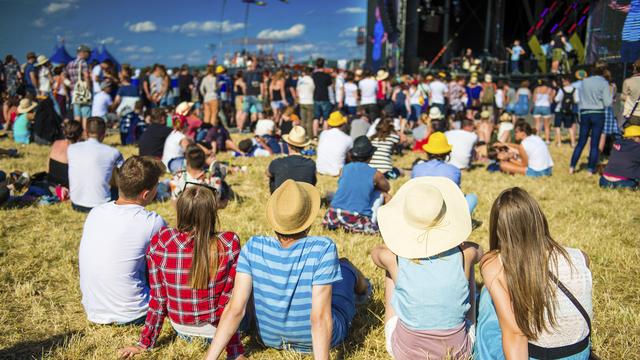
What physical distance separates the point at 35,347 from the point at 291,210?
6.49 feet

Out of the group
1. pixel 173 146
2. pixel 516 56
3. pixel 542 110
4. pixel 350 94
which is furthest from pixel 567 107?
pixel 173 146

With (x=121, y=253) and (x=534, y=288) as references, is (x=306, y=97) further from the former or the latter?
(x=534, y=288)

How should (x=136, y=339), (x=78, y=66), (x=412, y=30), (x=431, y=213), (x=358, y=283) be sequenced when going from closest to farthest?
(x=431, y=213)
(x=136, y=339)
(x=358, y=283)
(x=78, y=66)
(x=412, y=30)

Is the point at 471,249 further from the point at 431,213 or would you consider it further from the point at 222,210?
the point at 222,210

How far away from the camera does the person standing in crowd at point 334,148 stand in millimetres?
8320

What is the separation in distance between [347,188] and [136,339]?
111 inches

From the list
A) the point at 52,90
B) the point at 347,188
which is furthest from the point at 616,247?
the point at 52,90

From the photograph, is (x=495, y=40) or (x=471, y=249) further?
(x=495, y=40)

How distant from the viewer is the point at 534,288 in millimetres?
2281

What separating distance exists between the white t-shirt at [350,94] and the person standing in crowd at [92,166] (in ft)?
26.1

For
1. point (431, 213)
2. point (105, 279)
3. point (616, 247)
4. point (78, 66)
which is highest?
point (78, 66)

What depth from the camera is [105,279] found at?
129 inches

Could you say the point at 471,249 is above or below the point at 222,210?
above

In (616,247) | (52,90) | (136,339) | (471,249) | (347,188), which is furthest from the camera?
(52,90)
